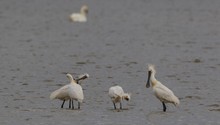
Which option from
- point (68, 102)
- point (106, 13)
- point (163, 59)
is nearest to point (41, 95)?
point (68, 102)

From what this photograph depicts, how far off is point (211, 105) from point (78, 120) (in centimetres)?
343

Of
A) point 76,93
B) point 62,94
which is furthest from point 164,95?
point 62,94

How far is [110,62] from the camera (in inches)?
1056

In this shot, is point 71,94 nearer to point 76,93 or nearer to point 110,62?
point 76,93

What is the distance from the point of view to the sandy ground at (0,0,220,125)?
17016mm

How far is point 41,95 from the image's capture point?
64.3 feet

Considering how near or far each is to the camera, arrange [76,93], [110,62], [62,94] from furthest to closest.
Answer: [110,62] → [62,94] → [76,93]

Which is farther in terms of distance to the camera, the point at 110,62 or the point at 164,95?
the point at 110,62

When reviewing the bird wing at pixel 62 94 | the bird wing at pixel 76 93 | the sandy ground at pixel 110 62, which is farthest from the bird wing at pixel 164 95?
the bird wing at pixel 62 94

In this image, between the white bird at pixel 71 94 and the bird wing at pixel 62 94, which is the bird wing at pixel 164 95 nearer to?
the white bird at pixel 71 94

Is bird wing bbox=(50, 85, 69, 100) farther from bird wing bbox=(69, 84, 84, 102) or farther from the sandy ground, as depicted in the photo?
the sandy ground

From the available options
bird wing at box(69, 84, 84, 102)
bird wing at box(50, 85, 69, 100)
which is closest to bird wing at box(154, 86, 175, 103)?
bird wing at box(69, 84, 84, 102)

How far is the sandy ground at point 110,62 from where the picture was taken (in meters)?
17.0

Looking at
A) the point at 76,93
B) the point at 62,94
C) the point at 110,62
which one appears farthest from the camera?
the point at 110,62
